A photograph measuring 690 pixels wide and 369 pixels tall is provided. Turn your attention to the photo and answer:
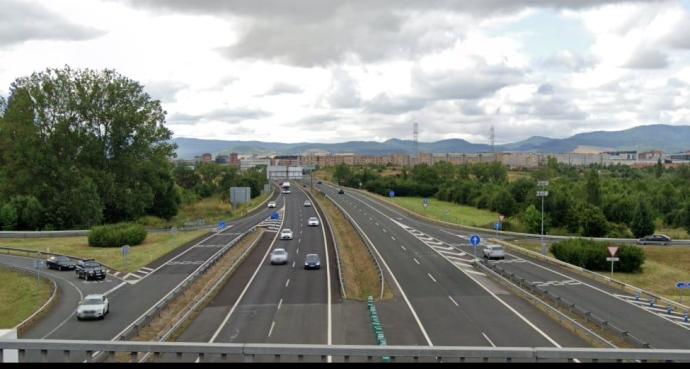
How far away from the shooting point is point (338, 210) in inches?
3745

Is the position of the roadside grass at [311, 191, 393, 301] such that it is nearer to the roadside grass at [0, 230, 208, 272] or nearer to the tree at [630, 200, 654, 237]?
the roadside grass at [0, 230, 208, 272]

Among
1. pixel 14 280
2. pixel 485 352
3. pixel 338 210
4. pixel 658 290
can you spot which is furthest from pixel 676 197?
pixel 485 352

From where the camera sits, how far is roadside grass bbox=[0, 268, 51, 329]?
32281mm

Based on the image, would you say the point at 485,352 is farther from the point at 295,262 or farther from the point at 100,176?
the point at 100,176

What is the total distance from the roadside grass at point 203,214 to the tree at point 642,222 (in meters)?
52.8

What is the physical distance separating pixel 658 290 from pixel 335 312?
27.6m

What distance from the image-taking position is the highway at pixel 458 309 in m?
25.1

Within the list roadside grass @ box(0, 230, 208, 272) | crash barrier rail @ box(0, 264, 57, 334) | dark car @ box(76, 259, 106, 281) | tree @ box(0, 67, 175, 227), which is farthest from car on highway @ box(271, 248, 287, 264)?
tree @ box(0, 67, 175, 227)

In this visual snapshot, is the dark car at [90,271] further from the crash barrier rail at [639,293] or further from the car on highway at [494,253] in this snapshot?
the crash barrier rail at [639,293]

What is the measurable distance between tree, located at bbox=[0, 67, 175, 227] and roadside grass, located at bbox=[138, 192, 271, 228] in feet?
19.9

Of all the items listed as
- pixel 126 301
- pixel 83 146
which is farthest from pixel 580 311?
pixel 83 146

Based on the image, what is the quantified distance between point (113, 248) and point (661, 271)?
47294 mm

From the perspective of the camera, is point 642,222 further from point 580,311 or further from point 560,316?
point 560,316

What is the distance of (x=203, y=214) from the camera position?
108125mm
